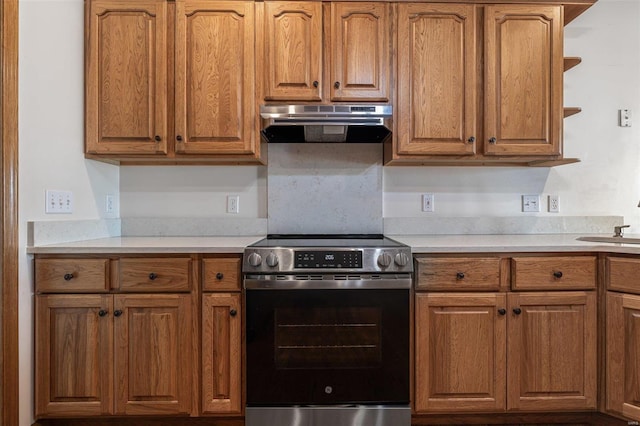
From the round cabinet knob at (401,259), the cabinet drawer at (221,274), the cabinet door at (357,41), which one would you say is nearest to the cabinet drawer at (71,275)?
the cabinet drawer at (221,274)

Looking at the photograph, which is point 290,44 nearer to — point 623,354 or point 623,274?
point 623,274

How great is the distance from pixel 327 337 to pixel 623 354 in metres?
1.33

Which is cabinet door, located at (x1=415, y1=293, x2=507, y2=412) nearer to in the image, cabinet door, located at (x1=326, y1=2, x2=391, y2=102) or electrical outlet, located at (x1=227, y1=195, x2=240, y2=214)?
cabinet door, located at (x1=326, y1=2, x2=391, y2=102)

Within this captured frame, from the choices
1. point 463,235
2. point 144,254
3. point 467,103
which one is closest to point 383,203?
point 463,235

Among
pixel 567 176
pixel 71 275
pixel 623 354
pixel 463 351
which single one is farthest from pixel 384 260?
pixel 567 176

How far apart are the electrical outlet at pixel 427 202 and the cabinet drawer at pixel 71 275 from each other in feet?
5.83


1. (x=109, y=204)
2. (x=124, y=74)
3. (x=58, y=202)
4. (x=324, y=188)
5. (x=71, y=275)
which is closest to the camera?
(x=71, y=275)

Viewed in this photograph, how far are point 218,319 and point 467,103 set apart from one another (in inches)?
66.1

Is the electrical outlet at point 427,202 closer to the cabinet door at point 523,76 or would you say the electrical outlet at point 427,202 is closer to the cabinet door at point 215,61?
the cabinet door at point 523,76

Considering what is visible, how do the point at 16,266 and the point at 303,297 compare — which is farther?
the point at 303,297

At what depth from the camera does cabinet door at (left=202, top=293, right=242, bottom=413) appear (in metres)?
1.69

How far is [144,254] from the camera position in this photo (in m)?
1.69

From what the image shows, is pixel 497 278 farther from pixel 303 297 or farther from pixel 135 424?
pixel 135 424

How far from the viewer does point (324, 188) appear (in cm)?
234
